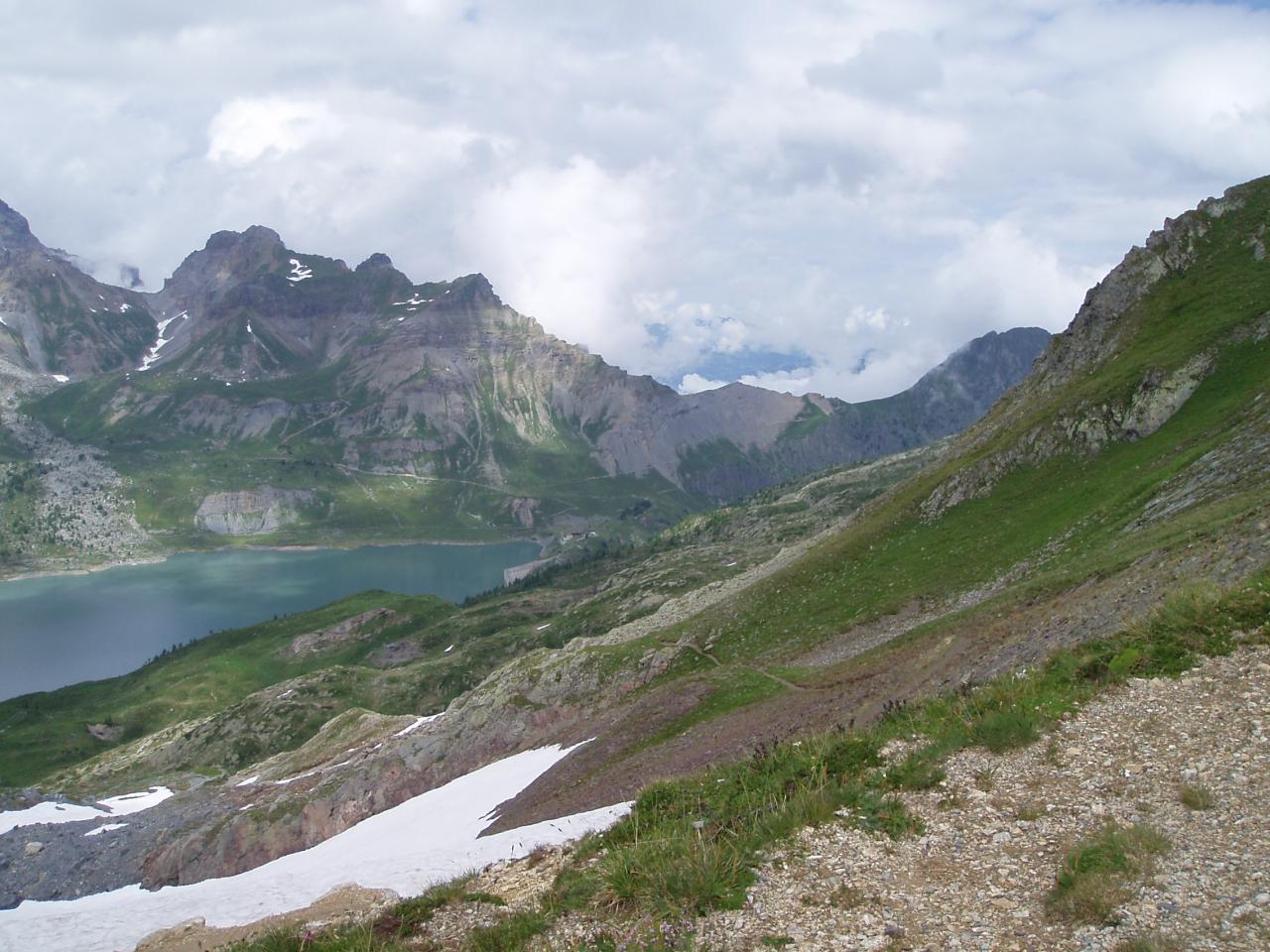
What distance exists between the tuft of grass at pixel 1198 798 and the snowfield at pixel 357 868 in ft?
43.8

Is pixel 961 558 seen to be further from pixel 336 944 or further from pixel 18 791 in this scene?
pixel 18 791

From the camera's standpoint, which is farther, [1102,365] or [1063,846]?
[1102,365]

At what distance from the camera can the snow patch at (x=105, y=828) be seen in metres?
62.0

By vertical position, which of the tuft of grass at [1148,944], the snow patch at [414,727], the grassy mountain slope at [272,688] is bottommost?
the grassy mountain slope at [272,688]

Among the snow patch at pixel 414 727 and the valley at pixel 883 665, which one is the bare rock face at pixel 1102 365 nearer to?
the valley at pixel 883 665

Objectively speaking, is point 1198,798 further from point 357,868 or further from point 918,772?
point 357,868

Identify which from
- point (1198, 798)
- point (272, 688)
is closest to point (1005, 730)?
point (1198, 798)

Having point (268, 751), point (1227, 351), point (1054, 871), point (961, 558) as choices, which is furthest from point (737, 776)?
point (268, 751)

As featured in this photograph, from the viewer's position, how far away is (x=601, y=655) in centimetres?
6081

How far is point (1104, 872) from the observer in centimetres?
1061

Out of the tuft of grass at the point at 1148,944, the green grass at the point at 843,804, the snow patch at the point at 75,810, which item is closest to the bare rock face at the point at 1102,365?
the green grass at the point at 843,804

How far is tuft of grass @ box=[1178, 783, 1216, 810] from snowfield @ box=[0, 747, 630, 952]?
525 inches

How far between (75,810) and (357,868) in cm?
5635

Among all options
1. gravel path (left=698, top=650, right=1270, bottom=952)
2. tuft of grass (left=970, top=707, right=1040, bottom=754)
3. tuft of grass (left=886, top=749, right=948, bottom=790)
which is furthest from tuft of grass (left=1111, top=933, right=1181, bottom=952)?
tuft of grass (left=970, top=707, right=1040, bottom=754)
